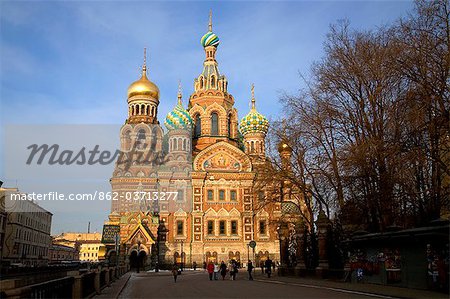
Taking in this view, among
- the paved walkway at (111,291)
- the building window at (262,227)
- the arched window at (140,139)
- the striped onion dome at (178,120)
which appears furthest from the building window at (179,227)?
the paved walkway at (111,291)

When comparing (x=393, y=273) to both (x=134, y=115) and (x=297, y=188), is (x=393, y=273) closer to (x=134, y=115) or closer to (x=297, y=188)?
(x=297, y=188)

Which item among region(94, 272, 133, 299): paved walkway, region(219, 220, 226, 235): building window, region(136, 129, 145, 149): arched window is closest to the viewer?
region(94, 272, 133, 299): paved walkway

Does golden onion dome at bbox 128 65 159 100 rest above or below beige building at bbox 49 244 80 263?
above

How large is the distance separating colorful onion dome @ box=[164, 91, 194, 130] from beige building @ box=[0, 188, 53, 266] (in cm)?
2216

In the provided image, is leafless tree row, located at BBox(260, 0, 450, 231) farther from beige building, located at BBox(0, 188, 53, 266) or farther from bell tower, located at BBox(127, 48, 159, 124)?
beige building, located at BBox(0, 188, 53, 266)

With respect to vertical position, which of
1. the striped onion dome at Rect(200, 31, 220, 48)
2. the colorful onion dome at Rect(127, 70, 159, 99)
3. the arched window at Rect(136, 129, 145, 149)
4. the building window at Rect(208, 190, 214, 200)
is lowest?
the building window at Rect(208, 190, 214, 200)

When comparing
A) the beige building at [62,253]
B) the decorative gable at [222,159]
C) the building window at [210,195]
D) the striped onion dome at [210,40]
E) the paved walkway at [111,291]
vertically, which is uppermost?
the striped onion dome at [210,40]

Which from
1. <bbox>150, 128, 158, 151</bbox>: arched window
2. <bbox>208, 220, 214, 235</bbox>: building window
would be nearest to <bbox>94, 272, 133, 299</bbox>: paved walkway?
<bbox>208, 220, 214, 235</bbox>: building window

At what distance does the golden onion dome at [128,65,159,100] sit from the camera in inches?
1965

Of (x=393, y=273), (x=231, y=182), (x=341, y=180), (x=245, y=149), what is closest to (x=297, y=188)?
(x=341, y=180)

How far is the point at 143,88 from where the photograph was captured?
49875mm

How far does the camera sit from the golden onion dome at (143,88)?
4991 centimetres

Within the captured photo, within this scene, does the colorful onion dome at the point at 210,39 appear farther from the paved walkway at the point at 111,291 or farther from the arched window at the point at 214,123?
the paved walkway at the point at 111,291

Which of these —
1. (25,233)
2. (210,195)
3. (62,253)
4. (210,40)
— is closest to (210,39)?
(210,40)
